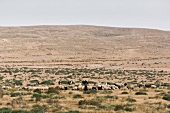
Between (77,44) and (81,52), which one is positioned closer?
(81,52)

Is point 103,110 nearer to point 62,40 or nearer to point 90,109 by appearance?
point 90,109

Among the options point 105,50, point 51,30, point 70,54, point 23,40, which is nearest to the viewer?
point 70,54

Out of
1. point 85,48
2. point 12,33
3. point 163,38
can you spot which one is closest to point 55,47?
point 85,48

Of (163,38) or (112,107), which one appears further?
(163,38)

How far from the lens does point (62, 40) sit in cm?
14875

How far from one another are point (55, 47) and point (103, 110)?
111m

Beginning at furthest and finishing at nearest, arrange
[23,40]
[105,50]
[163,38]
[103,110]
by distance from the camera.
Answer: [163,38] → [23,40] → [105,50] → [103,110]

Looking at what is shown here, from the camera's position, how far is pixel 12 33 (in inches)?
6467

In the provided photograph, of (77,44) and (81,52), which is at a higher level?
(77,44)

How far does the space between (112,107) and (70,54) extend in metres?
97.6

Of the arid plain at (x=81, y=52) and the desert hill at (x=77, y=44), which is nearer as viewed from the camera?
the arid plain at (x=81, y=52)

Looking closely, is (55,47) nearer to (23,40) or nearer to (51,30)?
(23,40)

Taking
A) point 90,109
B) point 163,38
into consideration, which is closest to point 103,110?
point 90,109

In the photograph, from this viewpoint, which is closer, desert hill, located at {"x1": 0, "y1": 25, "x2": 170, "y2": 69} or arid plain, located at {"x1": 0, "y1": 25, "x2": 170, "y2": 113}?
arid plain, located at {"x1": 0, "y1": 25, "x2": 170, "y2": 113}
